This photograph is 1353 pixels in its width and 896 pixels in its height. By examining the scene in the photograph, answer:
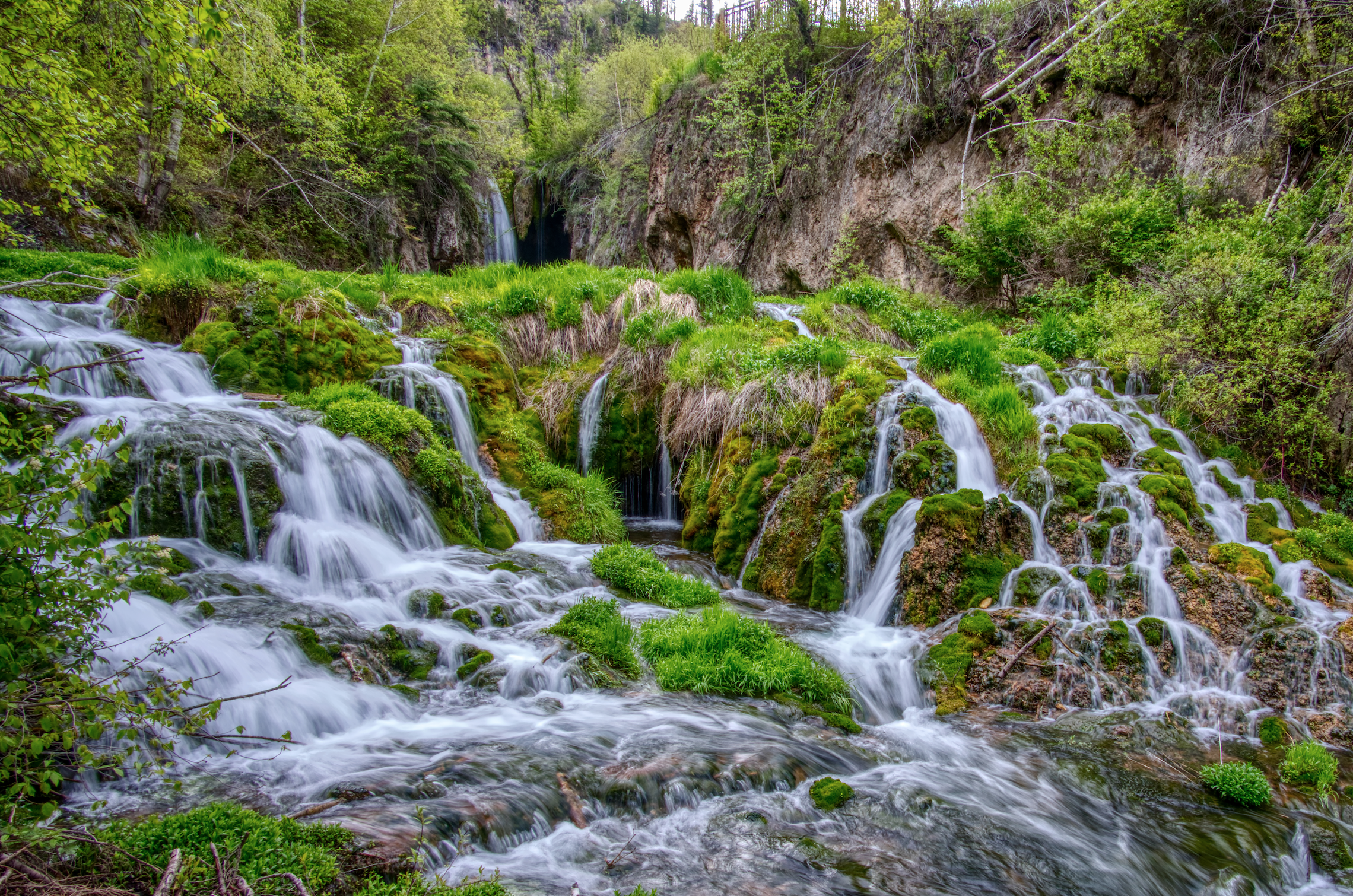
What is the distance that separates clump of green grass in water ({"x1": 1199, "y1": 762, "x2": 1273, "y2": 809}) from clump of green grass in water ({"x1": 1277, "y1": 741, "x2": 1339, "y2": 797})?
0.22m

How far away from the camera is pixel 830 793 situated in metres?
3.52

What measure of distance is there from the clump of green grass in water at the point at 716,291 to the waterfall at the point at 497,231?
13.7 metres

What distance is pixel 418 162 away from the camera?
58.9 feet

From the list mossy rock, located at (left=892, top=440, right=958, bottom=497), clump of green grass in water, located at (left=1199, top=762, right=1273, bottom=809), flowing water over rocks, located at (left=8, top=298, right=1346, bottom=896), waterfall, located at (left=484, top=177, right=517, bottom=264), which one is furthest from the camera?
waterfall, located at (left=484, top=177, right=517, bottom=264)

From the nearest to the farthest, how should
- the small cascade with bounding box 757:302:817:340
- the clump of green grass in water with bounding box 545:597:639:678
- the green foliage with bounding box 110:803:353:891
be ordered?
1. the green foliage with bounding box 110:803:353:891
2. the clump of green grass in water with bounding box 545:597:639:678
3. the small cascade with bounding box 757:302:817:340

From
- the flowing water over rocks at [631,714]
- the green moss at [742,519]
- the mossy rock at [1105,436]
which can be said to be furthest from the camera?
the green moss at [742,519]

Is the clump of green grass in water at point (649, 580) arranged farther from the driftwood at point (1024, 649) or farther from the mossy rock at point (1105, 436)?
the mossy rock at point (1105, 436)

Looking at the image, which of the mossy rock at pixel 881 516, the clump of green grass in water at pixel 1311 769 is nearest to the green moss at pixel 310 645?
the mossy rock at pixel 881 516

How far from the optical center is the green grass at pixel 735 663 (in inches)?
187

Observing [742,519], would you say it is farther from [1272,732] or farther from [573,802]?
[1272,732]

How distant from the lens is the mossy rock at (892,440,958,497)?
6.45 m

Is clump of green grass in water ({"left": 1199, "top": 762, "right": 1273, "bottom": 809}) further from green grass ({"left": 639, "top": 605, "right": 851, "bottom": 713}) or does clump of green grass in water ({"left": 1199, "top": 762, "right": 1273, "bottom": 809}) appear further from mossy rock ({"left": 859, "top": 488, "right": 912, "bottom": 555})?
mossy rock ({"left": 859, "top": 488, "right": 912, "bottom": 555})

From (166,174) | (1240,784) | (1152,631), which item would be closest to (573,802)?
(1240,784)

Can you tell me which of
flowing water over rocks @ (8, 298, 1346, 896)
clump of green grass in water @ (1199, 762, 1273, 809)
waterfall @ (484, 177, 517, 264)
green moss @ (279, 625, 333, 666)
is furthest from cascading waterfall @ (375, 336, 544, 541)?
waterfall @ (484, 177, 517, 264)
